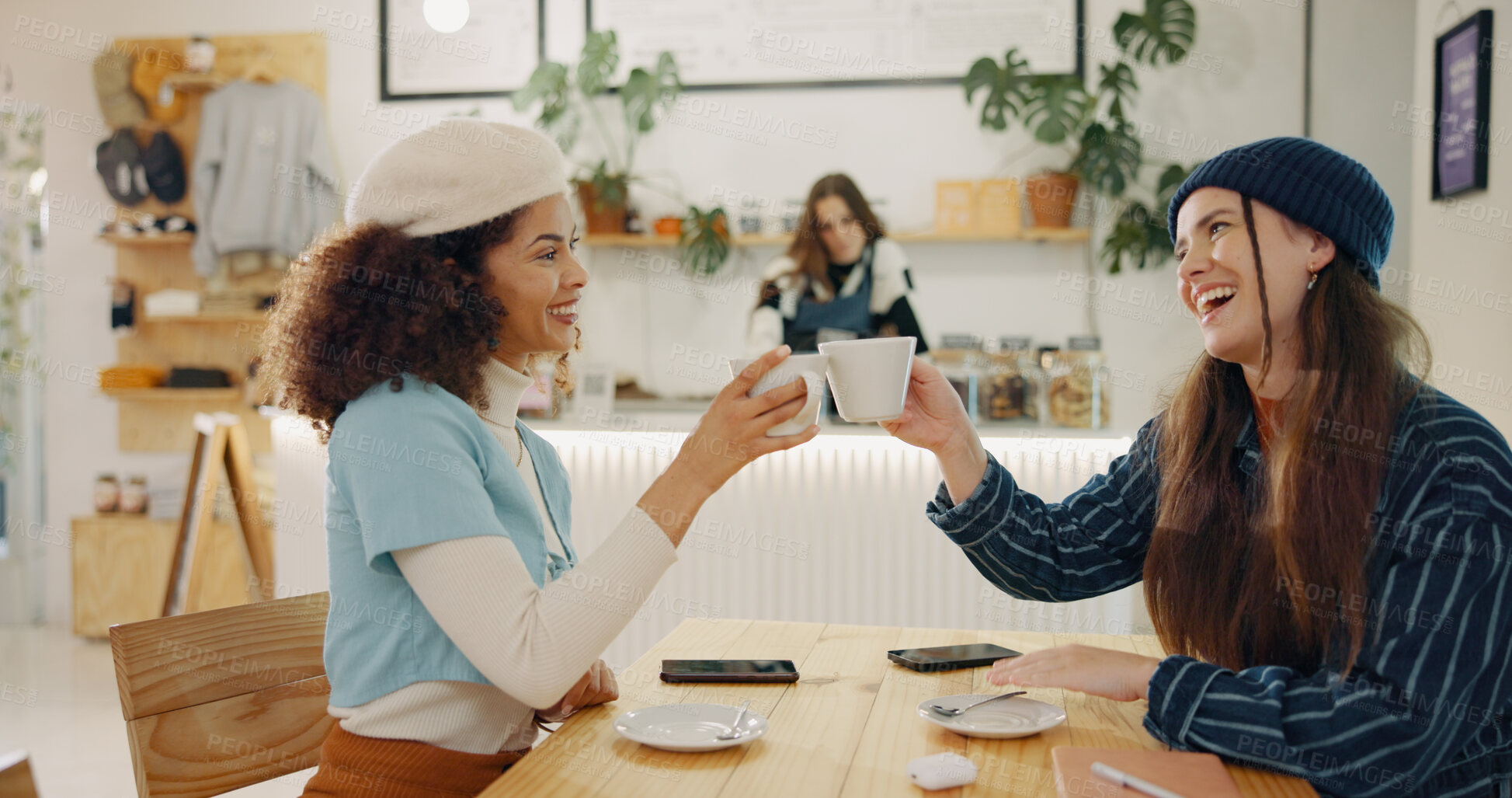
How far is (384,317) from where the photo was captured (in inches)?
49.7

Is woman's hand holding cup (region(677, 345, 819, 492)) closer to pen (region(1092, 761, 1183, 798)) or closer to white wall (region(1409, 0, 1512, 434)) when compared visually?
pen (region(1092, 761, 1183, 798))

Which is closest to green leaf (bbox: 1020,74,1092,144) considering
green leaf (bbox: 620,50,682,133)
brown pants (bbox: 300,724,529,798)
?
green leaf (bbox: 620,50,682,133)

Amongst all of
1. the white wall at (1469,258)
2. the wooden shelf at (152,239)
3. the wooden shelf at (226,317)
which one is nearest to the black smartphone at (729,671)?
the white wall at (1469,258)

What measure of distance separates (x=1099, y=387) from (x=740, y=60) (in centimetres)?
208

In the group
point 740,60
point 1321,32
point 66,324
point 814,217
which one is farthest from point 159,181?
point 1321,32

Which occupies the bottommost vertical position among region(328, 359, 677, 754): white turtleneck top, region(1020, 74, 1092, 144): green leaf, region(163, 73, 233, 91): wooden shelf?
region(328, 359, 677, 754): white turtleneck top

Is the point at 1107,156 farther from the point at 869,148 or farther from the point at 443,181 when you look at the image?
the point at 443,181

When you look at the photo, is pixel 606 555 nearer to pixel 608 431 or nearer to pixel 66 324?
pixel 608 431

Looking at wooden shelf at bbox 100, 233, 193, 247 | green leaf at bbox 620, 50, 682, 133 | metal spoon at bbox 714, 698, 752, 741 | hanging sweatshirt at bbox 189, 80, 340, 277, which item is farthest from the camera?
wooden shelf at bbox 100, 233, 193, 247

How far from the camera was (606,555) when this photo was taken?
1.13 m

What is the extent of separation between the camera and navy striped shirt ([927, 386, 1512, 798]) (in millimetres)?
1021

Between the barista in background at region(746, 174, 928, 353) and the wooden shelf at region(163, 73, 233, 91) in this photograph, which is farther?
the wooden shelf at region(163, 73, 233, 91)

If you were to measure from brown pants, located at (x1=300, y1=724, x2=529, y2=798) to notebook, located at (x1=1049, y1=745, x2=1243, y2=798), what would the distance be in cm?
64

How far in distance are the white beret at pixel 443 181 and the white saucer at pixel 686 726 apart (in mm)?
611
